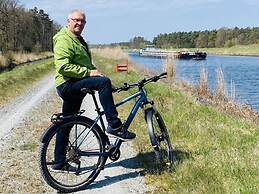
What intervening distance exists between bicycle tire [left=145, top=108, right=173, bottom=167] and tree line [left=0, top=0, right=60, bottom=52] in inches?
1802

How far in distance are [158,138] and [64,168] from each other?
1.37 meters

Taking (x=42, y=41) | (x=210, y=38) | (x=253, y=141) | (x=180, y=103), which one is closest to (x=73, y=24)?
(x=253, y=141)

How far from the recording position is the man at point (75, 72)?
5.52 meters

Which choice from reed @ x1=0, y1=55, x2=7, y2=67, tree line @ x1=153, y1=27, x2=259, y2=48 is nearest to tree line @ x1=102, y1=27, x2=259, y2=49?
tree line @ x1=153, y1=27, x2=259, y2=48

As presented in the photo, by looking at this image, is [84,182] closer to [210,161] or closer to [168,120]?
[210,161]

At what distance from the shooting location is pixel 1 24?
5525cm

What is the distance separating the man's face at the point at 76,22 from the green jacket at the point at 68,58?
0.19 feet

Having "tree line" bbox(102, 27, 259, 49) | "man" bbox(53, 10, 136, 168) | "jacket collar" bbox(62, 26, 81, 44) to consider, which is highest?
"jacket collar" bbox(62, 26, 81, 44)

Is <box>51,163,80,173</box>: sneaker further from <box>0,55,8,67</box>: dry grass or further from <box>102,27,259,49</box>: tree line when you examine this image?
<box>102,27,259,49</box>: tree line

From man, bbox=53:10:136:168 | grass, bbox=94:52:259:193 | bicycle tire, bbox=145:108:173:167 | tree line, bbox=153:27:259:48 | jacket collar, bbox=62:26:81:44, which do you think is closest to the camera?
grass, bbox=94:52:259:193

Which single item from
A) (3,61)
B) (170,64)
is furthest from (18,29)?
(170,64)

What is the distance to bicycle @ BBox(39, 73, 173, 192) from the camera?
5.66m

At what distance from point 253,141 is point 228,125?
168 cm

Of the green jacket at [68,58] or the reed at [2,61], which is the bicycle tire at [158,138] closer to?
the green jacket at [68,58]
